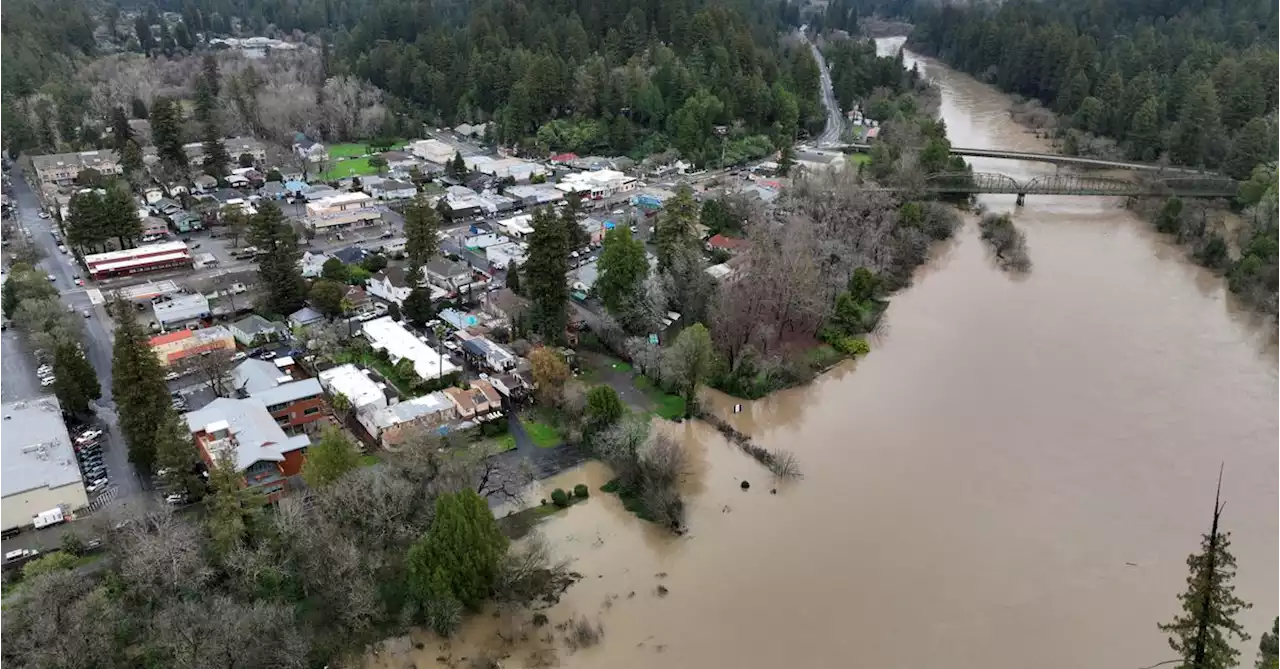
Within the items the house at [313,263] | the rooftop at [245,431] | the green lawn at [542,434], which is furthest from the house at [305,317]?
the green lawn at [542,434]

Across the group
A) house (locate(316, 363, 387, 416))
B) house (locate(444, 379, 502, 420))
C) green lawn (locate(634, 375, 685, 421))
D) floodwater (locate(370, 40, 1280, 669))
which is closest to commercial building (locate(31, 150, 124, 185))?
house (locate(316, 363, 387, 416))

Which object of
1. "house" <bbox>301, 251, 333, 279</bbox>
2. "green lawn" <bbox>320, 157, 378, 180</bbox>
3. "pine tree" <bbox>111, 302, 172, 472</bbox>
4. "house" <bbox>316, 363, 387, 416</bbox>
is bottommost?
"green lawn" <bbox>320, 157, 378, 180</bbox>

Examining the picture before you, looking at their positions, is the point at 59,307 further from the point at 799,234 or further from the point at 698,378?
the point at 799,234

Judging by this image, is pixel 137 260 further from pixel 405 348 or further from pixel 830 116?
pixel 830 116

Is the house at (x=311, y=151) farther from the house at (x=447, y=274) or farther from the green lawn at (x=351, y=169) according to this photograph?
the house at (x=447, y=274)

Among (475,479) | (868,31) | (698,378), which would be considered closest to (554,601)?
(475,479)

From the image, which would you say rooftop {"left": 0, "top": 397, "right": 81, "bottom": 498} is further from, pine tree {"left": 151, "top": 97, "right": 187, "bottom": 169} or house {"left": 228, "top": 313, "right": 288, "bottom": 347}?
pine tree {"left": 151, "top": 97, "right": 187, "bottom": 169}
